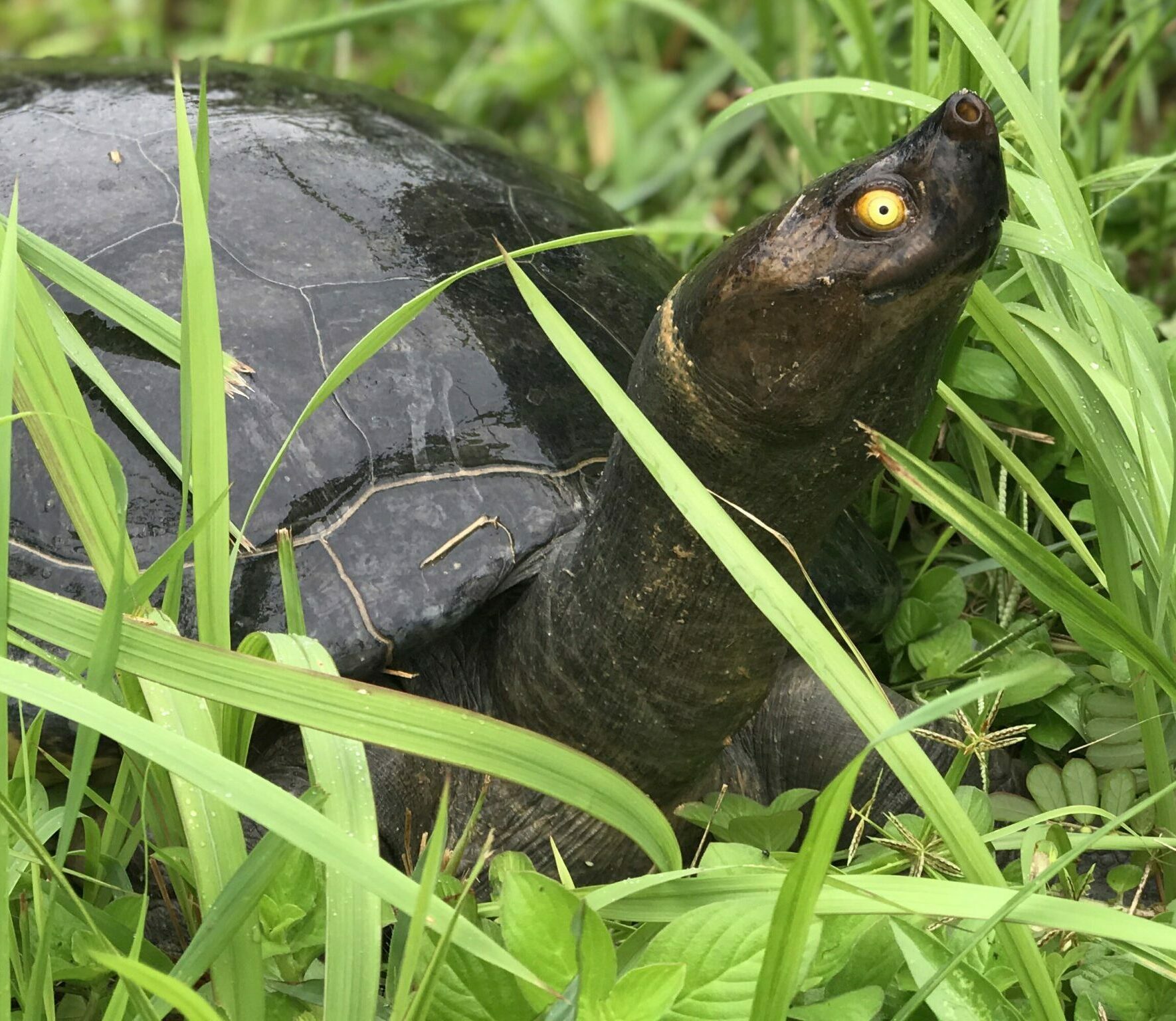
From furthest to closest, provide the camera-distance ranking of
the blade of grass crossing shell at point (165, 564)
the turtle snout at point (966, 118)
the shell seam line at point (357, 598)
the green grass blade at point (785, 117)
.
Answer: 1. the green grass blade at point (785, 117)
2. the shell seam line at point (357, 598)
3. the blade of grass crossing shell at point (165, 564)
4. the turtle snout at point (966, 118)

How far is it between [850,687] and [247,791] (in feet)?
1.52

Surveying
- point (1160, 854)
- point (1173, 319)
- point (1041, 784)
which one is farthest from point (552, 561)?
point (1173, 319)

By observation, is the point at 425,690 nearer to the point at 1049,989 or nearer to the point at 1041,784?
the point at 1041,784

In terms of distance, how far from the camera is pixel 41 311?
1.23 meters

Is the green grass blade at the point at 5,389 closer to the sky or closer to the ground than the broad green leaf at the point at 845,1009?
closer to the sky

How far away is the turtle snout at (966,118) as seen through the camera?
1015mm

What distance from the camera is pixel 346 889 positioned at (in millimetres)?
1021

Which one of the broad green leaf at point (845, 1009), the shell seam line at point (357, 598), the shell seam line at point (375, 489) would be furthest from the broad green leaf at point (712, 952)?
the shell seam line at point (375, 489)

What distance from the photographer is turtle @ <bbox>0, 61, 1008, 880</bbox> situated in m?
1.11

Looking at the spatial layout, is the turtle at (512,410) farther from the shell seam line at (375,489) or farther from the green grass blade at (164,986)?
the green grass blade at (164,986)

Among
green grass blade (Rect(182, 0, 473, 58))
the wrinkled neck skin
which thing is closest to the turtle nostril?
the wrinkled neck skin

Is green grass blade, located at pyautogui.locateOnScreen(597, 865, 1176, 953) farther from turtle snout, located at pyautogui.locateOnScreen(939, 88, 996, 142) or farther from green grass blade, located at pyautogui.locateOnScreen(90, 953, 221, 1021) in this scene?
turtle snout, located at pyautogui.locateOnScreen(939, 88, 996, 142)

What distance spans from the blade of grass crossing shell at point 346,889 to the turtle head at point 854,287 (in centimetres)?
45

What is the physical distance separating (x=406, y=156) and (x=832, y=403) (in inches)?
42.1
